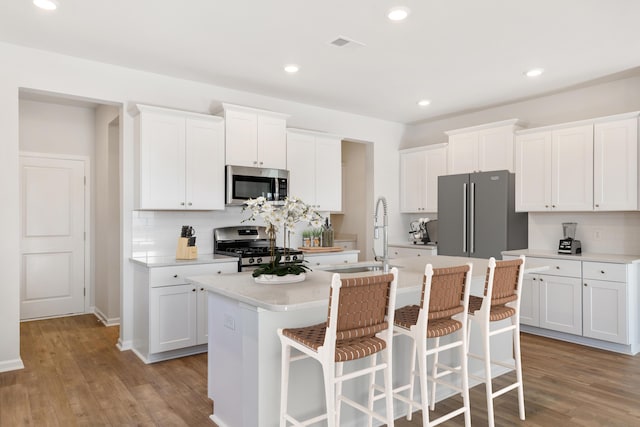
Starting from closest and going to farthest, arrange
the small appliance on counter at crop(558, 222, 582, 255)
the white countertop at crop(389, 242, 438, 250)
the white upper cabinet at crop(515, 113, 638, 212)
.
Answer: the white upper cabinet at crop(515, 113, 638, 212) < the small appliance on counter at crop(558, 222, 582, 255) < the white countertop at crop(389, 242, 438, 250)

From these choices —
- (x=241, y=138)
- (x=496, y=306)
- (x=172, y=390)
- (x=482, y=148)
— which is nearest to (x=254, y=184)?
(x=241, y=138)

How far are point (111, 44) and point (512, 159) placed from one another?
4.32 m

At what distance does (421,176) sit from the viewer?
6.13 metres

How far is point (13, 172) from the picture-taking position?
11.6 ft

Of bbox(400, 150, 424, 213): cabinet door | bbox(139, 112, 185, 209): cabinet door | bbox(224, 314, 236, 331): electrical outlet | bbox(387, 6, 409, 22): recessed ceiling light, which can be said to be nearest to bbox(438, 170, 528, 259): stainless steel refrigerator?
Answer: bbox(400, 150, 424, 213): cabinet door

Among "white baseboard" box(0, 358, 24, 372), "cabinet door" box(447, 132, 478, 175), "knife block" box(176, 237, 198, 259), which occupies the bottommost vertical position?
"white baseboard" box(0, 358, 24, 372)

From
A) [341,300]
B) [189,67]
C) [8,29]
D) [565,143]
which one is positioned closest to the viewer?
[341,300]

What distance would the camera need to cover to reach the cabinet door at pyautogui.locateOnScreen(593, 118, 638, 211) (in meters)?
4.09

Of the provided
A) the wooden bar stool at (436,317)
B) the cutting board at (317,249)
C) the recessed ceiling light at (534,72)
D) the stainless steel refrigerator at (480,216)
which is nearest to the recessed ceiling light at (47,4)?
the wooden bar stool at (436,317)

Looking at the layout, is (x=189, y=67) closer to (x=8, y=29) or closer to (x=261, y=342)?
(x=8, y=29)

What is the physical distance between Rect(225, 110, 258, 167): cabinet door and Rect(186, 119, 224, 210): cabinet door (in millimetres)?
82

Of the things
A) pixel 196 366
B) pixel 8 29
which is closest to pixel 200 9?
pixel 8 29

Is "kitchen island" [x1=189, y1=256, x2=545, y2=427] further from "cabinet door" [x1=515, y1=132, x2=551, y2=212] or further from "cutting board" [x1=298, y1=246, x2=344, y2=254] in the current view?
"cabinet door" [x1=515, y1=132, x2=551, y2=212]

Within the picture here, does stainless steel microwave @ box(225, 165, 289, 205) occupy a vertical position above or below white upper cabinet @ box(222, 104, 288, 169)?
below
